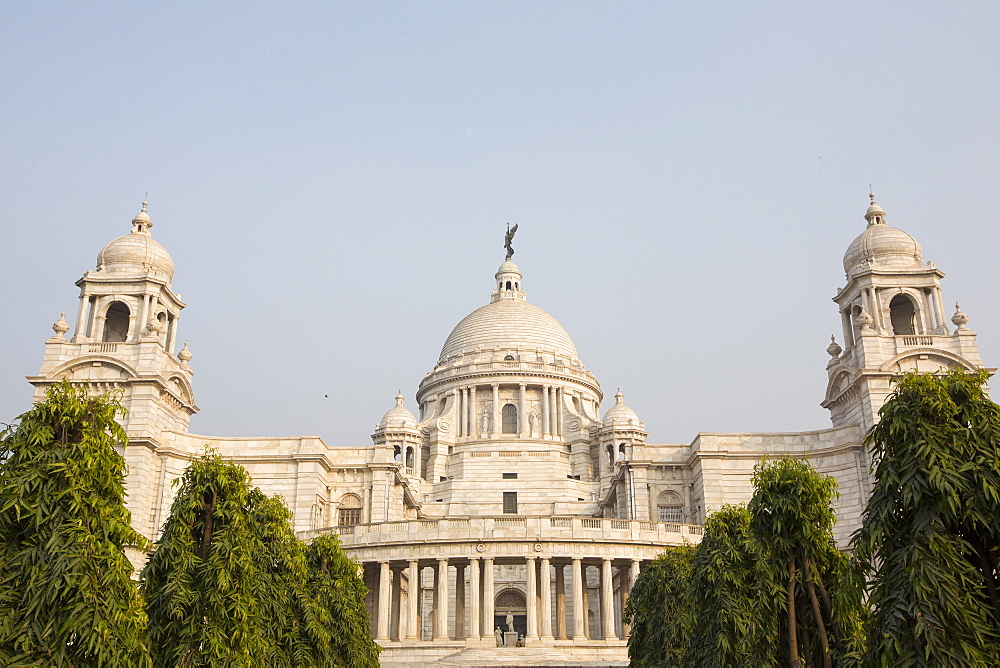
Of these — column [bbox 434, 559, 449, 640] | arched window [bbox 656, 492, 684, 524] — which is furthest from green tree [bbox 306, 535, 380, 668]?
arched window [bbox 656, 492, 684, 524]

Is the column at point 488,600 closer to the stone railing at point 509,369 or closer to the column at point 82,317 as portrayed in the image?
the column at point 82,317

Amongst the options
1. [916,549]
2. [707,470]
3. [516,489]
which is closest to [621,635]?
[707,470]

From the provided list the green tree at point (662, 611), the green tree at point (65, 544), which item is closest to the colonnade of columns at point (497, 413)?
the green tree at point (662, 611)

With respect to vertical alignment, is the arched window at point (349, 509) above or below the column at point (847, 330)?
below

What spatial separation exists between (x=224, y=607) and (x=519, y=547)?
28372 millimetres

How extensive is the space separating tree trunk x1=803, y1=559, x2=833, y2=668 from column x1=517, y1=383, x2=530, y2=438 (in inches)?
2723

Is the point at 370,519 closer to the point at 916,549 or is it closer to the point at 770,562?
the point at 770,562

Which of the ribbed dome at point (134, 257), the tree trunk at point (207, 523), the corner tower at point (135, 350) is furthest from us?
the ribbed dome at point (134, 257)

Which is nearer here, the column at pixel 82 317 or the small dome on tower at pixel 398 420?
the column at pixel 82 317

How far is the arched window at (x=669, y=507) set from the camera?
6369 centimetres

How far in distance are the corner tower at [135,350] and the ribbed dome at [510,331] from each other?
37.7m

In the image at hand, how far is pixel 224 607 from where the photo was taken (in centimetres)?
2242

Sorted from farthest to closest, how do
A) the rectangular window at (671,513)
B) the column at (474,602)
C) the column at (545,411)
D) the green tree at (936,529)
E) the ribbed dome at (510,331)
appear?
the ribbed dome at (510,331) < the column at (545,411) < the rectangular window at (671,513) < the column at (474,602) < the green tree at (936,529)

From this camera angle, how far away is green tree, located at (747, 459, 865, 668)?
72.2 feet
